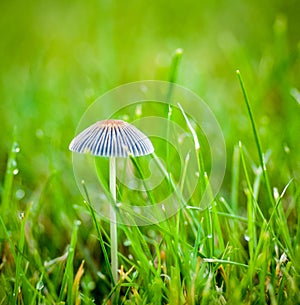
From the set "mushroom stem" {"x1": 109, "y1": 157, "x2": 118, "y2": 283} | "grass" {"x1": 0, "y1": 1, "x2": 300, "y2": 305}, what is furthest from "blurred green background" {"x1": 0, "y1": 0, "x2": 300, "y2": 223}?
"mushroom stem" {"x1": 109, "y1": 157, "x2": 118, "y2": 283}

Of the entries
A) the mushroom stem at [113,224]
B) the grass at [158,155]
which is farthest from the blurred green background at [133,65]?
the mushroom stem at [113,224]

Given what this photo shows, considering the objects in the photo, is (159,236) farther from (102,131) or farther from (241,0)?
(241,0)

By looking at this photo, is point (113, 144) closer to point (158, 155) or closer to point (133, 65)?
point (158, 155)

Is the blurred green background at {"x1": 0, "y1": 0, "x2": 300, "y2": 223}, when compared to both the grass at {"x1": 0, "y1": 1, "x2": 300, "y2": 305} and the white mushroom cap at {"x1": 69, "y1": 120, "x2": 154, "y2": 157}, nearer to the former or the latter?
the grass at {"x1": 0, "y1": 1, "x2": 300, "y2": 305}

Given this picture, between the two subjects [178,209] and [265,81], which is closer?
[178,209]

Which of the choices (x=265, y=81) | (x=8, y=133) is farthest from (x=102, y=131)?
(x=265, y=81)

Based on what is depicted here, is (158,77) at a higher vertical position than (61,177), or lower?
higher
